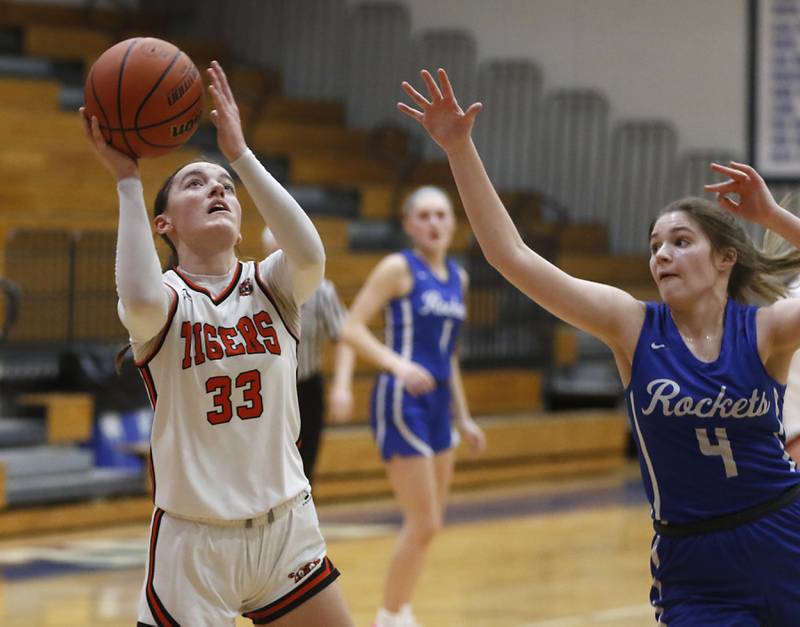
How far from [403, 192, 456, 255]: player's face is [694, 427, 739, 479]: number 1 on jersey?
124 inches

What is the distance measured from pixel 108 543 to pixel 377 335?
10.6ft

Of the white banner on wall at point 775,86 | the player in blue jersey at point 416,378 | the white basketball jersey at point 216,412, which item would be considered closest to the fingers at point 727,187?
the white basketball jersey at point 216,412

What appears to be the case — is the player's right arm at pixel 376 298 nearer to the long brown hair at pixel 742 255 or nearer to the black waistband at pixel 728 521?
the long brown hair at pixel 742 255

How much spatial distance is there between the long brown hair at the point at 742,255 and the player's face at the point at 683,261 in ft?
0.09

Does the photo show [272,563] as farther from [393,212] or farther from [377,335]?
[393,212]

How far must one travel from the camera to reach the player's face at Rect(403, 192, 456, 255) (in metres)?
6.11

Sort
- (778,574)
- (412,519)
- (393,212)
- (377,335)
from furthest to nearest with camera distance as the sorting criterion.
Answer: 1. (393,212)
2. (377,335)
3. (412,519)
4. (778,574)

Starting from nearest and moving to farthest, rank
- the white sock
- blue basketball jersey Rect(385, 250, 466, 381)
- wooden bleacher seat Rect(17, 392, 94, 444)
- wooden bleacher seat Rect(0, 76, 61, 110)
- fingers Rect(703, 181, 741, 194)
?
fingers Rect(703, 181, 741, 194) → the white sock → blue basketball jersey Rect(385, 250, 466, 381) → wooden bleacher seat Rect(17, 392, 94, 444) → wooden bleacher seat Rect(0, 76, 61, 110)

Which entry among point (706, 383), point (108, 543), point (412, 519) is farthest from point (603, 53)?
point (706, 383)

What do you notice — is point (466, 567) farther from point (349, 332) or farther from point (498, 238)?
point (498, 238)

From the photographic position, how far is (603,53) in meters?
13.4

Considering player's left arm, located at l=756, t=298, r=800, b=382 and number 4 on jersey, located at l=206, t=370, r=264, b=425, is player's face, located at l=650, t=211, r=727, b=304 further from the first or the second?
number 4 on jersey, located at l=206, t=370, r=264, b=425

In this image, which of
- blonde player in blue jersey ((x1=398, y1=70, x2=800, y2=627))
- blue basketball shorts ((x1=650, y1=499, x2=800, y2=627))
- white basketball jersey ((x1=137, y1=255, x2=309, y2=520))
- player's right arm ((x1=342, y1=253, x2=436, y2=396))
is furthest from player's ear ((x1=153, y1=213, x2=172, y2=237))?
player's right arm ((x1=342, y1=253, x2=436, y2=396))

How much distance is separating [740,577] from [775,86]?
16.1ft
